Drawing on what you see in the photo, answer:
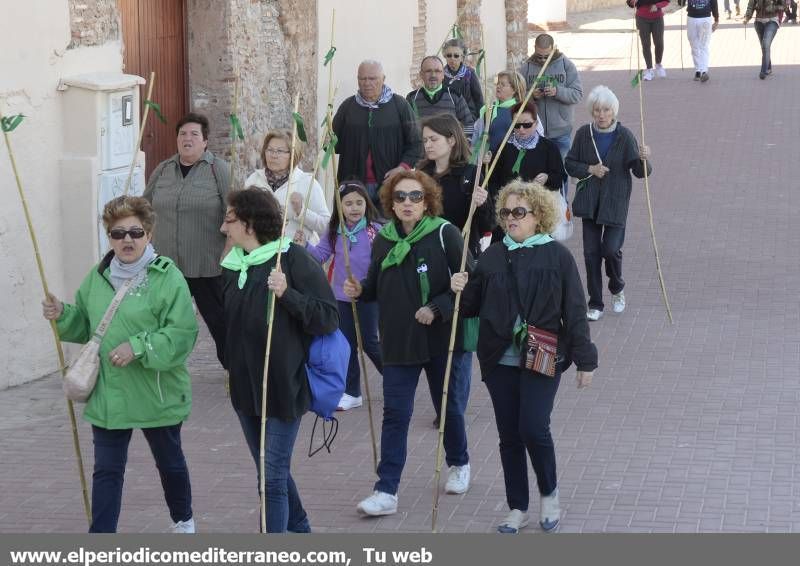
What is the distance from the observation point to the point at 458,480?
7.96 meters

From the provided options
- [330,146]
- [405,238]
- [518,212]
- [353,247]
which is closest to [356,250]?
[353,247]

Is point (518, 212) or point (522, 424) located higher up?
point (518, 212)

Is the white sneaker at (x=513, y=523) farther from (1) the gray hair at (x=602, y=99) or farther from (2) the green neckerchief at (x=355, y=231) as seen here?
(1) the gray hair at (x=602, y=99)

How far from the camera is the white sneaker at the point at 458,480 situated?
794 cm

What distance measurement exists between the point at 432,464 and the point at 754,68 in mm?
20033

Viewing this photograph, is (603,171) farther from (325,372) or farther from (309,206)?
(325,372)

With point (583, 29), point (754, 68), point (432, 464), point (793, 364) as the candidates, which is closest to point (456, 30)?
point (793, 364)

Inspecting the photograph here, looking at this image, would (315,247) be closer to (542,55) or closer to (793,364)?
(793,364)

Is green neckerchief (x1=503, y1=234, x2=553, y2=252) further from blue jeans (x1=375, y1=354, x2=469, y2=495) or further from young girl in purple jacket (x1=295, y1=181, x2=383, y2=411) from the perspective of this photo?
young girl in purple jacket (x1=295, y1=181, x2=383, y2=411)

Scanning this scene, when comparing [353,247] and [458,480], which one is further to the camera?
[353,247]

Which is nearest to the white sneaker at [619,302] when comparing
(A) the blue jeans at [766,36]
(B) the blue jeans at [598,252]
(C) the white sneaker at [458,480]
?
(B) the blue jeans at [598,252]

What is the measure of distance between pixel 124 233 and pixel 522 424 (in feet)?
6.59

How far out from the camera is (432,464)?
849cm

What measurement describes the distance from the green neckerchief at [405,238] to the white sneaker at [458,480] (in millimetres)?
1158
